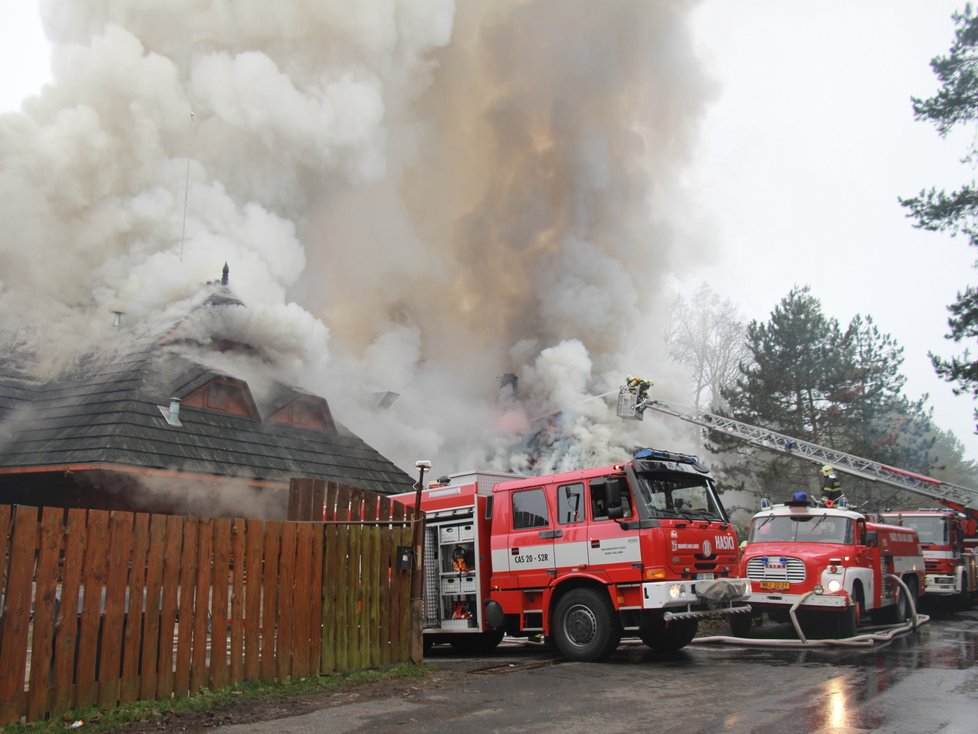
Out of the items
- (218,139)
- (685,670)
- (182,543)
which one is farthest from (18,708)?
(218,139)

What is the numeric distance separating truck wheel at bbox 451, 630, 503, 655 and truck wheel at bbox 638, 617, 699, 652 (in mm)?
2132

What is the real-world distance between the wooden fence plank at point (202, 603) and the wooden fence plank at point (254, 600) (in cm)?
40

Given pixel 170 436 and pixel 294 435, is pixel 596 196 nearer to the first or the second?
pixel 294 435

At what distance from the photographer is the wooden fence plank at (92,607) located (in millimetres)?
6027

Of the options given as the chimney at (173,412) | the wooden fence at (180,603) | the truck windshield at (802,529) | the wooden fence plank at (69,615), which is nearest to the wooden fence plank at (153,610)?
the wooden fence at (180,603)

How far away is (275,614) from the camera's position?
7492 mm

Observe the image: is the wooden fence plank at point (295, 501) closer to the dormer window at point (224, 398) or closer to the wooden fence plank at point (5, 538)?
the wooden fence plank at point (5, 538)

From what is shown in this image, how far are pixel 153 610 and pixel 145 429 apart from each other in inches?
393

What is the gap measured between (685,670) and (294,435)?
1272 cm

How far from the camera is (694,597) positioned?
9117 millimetres

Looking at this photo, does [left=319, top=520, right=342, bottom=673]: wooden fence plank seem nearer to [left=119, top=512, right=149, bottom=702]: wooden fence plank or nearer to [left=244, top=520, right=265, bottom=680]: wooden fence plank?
[left=244, top=520, right=265, bottom=680]: wooden fence plank

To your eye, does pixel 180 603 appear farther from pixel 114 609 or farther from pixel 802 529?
pixel 802 529

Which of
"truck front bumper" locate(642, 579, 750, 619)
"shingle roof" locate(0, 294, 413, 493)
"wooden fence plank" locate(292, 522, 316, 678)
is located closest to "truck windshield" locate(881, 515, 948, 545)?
"truck front bumper" locate(642, 579, 750, 619)

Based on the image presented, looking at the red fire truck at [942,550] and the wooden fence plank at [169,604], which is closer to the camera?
the wooden fence plank at [169,604]
